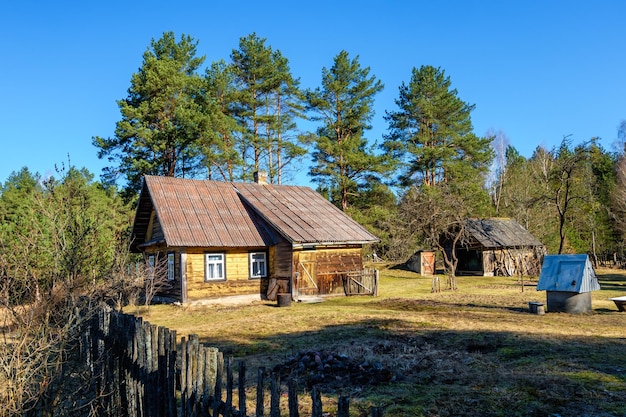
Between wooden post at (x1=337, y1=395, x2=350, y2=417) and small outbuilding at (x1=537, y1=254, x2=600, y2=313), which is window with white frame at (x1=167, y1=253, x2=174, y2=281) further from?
wooden post at (x1=337, y1=395, x2=350, y2=417)

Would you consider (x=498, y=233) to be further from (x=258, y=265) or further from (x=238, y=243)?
(x=238, y=243)

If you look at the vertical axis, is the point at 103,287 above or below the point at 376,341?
above

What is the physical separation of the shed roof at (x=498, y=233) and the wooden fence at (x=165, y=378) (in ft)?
97.6

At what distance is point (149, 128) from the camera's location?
32.5 metres

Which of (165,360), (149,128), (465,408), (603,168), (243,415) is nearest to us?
(243,415)

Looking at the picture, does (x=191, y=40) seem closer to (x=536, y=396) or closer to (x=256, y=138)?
(x=256, y=138)

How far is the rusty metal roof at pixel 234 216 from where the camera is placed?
62.8ft

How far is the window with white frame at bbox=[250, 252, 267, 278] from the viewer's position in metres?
20.3

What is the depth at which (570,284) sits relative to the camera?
46.4ft

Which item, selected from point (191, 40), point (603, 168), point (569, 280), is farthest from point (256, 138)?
point (603, 168)

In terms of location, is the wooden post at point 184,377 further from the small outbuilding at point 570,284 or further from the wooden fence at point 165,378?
the small outbuilding at point 570,284

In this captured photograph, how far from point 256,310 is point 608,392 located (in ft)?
41.2

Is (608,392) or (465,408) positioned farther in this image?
(608,392)

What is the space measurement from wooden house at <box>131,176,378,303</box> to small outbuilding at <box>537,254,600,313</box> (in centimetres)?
874
